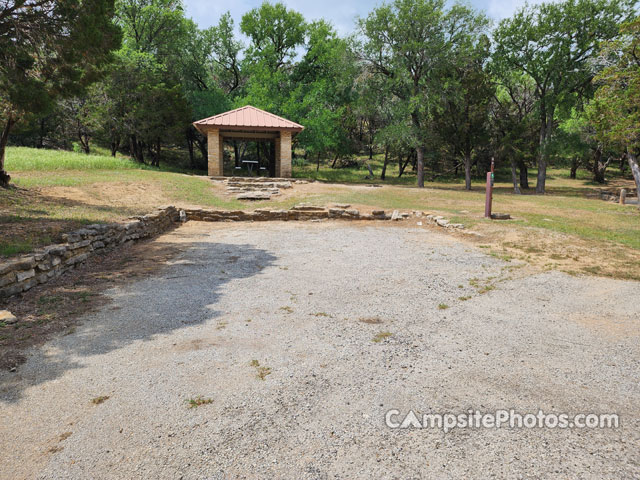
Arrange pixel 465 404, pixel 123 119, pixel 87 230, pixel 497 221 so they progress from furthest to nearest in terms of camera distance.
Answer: pixel 123 119
pixel 497 221
pixel 87 230
pixel 465 404

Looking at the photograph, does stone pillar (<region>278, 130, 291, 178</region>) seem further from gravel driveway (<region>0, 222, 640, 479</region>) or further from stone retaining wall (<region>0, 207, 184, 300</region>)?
gravel driveway (<region>0, 222, 640, 479</region>)

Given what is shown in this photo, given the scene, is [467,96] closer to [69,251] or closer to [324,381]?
[69,251]

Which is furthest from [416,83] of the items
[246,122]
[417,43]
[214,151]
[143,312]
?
[143,312]

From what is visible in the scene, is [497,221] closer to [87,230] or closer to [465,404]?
[465,404]

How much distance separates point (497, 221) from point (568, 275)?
198 inches

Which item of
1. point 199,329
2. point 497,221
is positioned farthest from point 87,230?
point 497,221

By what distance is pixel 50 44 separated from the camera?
6.86 metres

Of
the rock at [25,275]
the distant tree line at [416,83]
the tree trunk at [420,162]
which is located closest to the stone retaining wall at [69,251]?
the rock at [25,275]

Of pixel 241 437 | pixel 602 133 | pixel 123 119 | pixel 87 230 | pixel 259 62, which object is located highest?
pixel 259 62

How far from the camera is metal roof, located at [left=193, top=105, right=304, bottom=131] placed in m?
20.0

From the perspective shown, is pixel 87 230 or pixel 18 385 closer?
pixel 18 385

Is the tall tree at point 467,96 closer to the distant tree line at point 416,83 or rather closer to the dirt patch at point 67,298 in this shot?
the distant tree line at point 416,83

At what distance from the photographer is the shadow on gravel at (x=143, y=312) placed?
309cm

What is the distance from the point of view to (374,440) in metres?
2.26
